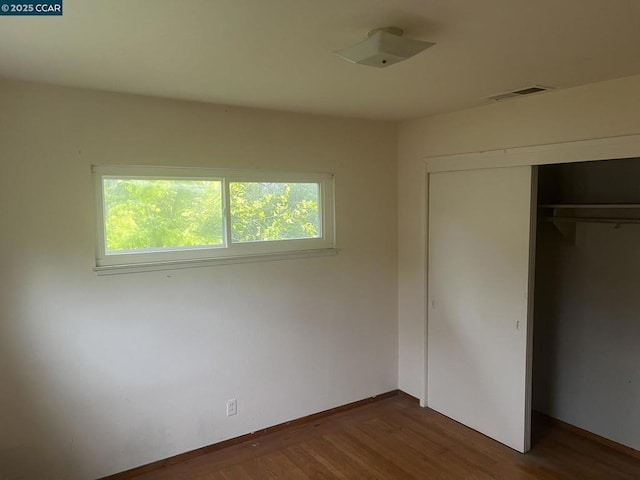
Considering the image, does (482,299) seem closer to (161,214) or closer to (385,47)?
(385,47)

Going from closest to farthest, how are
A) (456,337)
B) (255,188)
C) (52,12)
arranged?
(52,12) → (255,188) → (456,337)

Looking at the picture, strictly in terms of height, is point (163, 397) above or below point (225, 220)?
below

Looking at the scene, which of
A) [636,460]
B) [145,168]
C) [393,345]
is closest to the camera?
[145,168]

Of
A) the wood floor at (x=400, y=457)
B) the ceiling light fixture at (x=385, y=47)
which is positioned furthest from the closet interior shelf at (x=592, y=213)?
the ceiling light fixture at (x=385, y=47)

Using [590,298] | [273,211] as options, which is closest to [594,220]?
[590,298]

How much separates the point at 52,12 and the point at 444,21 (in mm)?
1375

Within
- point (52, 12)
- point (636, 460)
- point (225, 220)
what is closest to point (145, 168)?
point (225, 220)

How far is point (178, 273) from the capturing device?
310cm

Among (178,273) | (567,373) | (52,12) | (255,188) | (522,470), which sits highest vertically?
(52,12)

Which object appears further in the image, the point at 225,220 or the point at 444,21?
the point at 225,220

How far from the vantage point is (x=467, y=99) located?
3.11m

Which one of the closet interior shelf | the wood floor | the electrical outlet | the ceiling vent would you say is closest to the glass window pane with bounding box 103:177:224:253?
the electrical outlet

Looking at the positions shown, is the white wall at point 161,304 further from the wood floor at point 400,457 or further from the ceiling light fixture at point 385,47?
the ceiling light fixture at point 385,47

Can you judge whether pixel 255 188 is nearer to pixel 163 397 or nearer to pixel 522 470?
pixel 163 397
